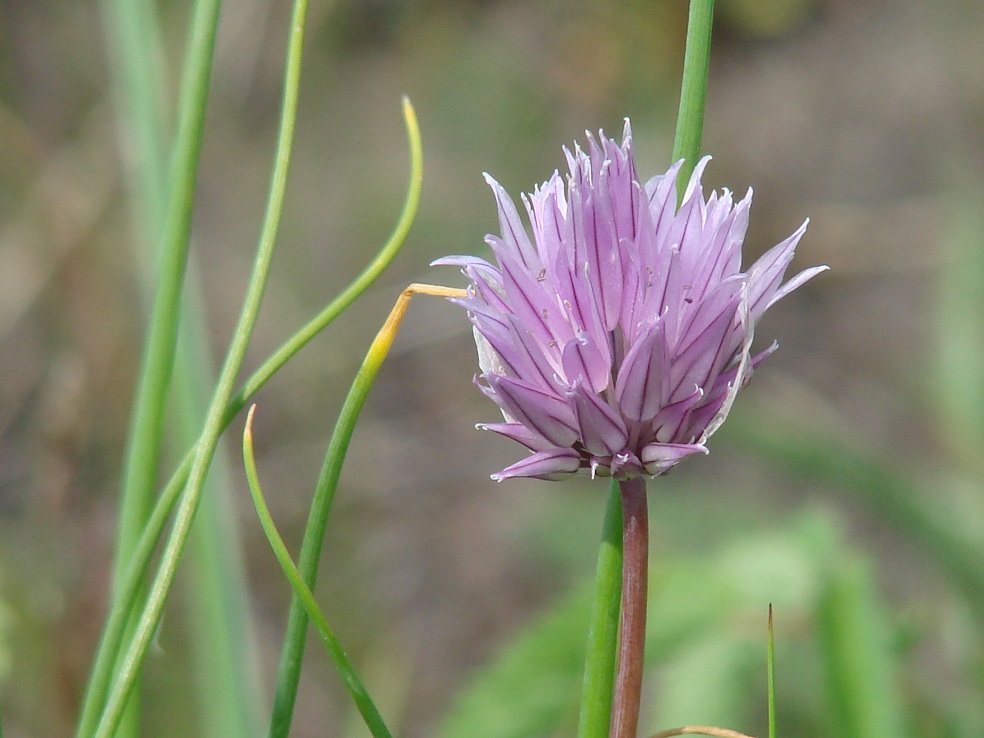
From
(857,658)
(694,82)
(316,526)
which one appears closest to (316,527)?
(316,526)

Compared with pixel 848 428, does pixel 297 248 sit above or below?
above

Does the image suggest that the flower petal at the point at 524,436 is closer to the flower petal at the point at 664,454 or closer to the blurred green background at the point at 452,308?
the flower petal at the point at 664,454

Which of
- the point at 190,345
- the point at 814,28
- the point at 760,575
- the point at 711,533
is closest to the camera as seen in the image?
the point at 190,345

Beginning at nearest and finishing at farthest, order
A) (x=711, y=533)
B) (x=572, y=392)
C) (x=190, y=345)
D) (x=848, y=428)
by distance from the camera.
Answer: (x=572, y=392)
(x=190, y=345)
(x=711, y=533)
(x=848, y=428)

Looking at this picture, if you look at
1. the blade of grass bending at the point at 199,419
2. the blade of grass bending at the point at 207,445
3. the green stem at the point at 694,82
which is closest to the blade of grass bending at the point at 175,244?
the blade of grass bending at the point at 207,445

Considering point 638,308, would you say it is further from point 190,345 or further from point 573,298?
point 190,345

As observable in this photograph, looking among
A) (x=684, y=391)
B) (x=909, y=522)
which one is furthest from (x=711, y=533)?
(x=684, y=391)

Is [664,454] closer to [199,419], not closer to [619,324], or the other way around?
[619,324]
